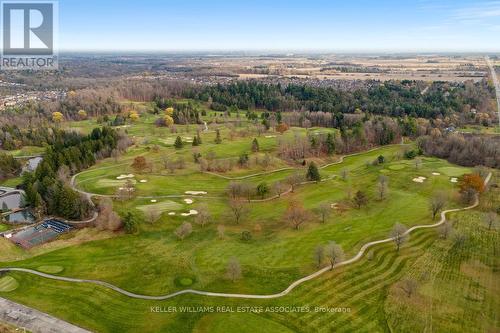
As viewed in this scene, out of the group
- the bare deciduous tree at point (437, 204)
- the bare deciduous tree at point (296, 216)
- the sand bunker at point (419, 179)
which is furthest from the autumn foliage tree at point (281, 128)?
the bare deciduous tree at point (437, 204)

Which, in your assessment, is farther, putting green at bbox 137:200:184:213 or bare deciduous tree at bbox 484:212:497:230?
putting green at bbox 137:200:184:213

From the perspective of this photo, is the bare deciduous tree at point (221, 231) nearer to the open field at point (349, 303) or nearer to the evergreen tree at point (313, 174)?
the open field at point (349, 303)

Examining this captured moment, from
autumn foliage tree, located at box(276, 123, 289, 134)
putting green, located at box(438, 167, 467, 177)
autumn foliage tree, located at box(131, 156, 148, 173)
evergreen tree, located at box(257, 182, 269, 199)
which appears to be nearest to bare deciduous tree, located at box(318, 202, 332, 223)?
evergreen tree, located at box(257, 182, 269, 199)

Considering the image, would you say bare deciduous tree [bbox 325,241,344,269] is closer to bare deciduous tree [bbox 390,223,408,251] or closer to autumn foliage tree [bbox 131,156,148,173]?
bare deciduous tree [bbox 390,223,408,251]

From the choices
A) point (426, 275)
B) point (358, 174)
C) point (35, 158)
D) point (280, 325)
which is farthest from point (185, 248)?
point (35, 158)

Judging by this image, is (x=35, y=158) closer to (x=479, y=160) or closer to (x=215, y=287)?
(x=215, y=287)
